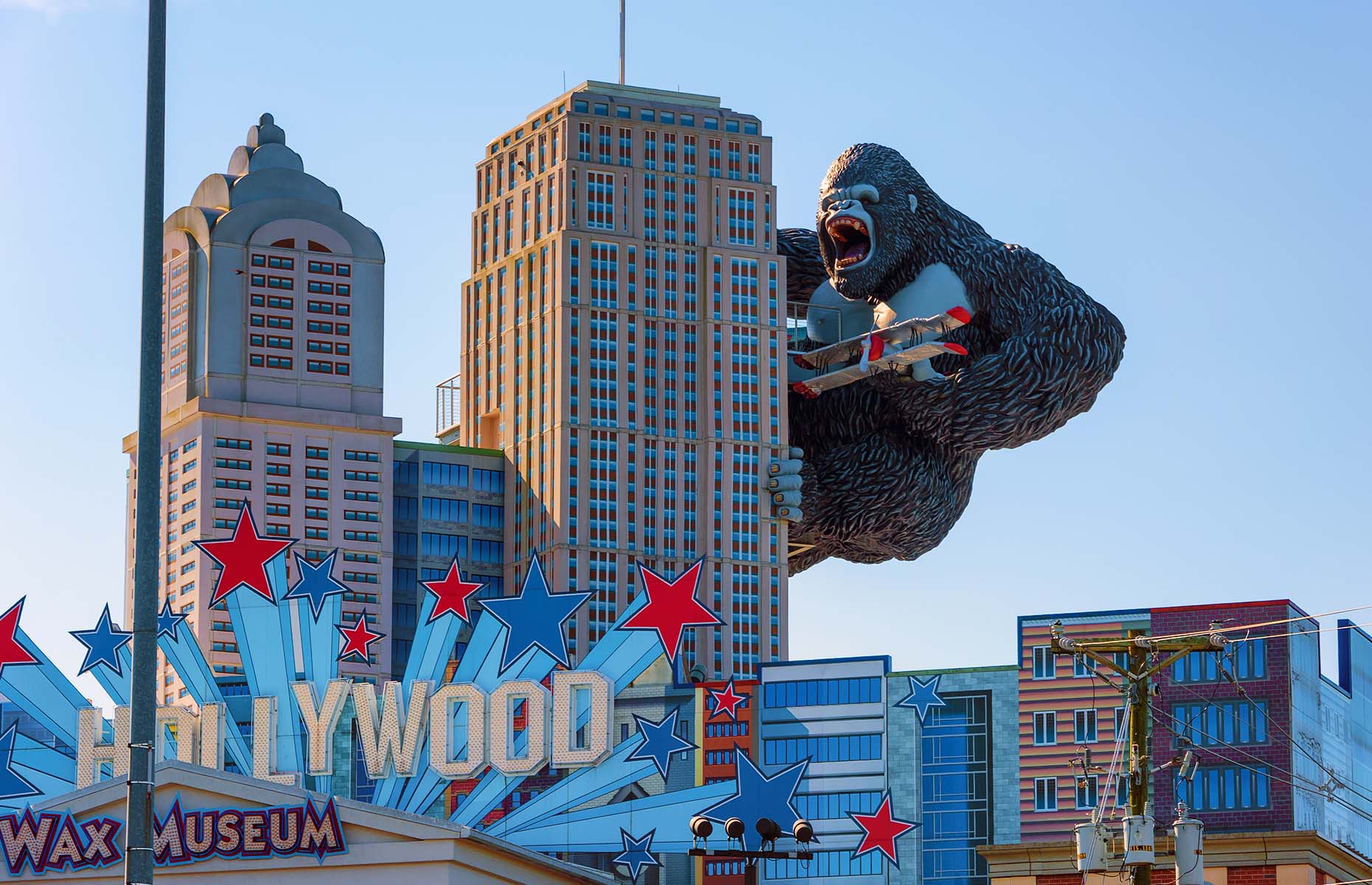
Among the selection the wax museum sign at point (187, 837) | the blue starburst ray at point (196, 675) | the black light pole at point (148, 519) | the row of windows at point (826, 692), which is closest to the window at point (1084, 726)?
the row of windows at point (826, 692)

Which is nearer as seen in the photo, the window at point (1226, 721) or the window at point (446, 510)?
the window at point (1226, 721)

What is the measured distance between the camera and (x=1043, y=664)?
11219cm

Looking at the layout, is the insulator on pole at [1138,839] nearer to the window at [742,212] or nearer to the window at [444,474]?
the window at [444,474]

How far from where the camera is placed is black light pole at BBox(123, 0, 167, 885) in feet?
108

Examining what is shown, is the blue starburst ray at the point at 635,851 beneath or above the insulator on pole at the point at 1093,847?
above

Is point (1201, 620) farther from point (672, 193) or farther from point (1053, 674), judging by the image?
point (672, 193)

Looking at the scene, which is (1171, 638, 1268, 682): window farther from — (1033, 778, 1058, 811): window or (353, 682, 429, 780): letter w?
(353, 682, 429, 780): letter w

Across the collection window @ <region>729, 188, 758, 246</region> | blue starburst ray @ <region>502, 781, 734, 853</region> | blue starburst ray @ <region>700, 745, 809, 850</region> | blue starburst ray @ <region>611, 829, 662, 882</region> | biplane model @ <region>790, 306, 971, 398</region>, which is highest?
window @ <region>729, 188, 758, 246</region>

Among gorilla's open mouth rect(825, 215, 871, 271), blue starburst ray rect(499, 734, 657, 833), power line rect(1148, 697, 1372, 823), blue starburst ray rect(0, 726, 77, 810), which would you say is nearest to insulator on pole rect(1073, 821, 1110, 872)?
blue starburst ray rect(499, 734, 657, 833)

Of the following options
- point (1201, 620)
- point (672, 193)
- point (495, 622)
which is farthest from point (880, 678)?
point (495, 622)

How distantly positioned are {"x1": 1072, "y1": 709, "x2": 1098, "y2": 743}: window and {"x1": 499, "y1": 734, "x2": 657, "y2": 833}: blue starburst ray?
42.4m

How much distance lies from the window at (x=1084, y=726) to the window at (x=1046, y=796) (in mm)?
1946

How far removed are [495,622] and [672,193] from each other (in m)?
64.7

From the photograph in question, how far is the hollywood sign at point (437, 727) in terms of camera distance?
71.2 m
